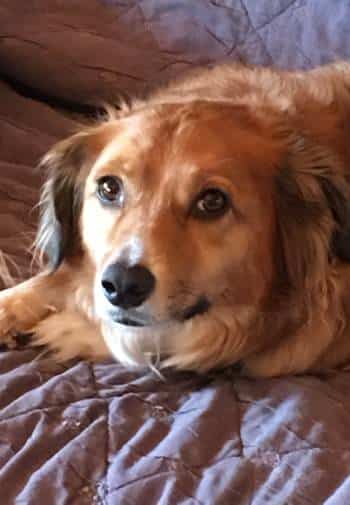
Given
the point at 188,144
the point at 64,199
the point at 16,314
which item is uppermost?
the point at 188,144

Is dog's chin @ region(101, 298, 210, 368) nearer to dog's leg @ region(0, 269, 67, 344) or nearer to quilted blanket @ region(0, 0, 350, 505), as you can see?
quilted blanket @ region(0, 0, 350, 505)

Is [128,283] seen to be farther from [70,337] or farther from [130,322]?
[70,337]

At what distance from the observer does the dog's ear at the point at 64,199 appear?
5.45 feet

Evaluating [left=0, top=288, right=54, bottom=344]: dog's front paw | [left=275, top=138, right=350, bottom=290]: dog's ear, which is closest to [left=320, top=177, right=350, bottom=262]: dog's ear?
[left=275, top=138, right=350, bottom=290]: dog's ear

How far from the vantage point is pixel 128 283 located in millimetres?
1332

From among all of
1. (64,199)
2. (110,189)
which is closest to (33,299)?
(64,199)

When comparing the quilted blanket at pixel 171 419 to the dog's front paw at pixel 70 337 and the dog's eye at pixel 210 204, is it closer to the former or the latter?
the dog's front paw at pixel 70 337

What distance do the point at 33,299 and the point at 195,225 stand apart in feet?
1.50

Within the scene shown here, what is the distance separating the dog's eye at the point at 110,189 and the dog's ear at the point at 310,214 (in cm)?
28

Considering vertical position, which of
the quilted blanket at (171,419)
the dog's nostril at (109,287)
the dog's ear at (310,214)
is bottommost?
the quilted blanket at (171,419)

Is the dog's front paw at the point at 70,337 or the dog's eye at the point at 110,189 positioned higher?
the dog's eye at the point at 110,189

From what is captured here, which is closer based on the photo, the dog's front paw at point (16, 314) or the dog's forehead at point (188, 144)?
the dog's forehead at point (188, 144)

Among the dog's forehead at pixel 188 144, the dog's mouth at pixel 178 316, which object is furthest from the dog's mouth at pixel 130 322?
the dog's forehead at pixel 188 144

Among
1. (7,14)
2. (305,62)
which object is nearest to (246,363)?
(305,62)
